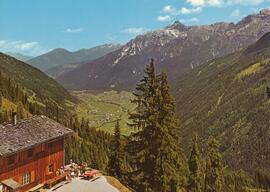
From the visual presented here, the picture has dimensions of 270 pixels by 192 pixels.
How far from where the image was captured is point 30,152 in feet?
177

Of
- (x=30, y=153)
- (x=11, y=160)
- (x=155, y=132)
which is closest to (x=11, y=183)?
(x=11, y=160)

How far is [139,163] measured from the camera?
49594 millimetres

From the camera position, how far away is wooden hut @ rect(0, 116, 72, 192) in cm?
5022

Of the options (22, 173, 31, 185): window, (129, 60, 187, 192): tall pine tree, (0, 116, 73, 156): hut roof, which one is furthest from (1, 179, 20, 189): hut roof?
(129, 60, 187, 192): tall pine tree

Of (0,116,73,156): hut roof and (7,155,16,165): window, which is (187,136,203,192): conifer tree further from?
(7,155,16,165): window

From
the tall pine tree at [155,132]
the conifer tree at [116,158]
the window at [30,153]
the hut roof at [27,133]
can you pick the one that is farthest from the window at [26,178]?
the conifer tree at [116,158]

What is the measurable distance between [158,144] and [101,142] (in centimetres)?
12926

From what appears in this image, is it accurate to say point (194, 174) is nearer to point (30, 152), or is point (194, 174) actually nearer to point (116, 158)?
point (116, 158)

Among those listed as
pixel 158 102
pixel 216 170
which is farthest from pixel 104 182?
pixel 216 170

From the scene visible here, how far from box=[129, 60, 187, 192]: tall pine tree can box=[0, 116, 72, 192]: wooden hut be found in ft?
45.0

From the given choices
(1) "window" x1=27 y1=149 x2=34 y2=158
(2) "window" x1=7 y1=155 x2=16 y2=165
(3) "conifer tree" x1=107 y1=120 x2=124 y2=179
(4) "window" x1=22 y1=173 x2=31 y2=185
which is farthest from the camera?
(3) "conifer tree" x1=107 y1=120 x2=124 y2=179

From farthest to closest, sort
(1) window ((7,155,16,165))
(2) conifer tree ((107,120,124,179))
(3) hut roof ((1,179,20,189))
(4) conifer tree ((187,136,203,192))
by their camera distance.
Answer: (4) conifer tree ((187,136,203,192)), (2) conifer tree ((107,120,124,179)), (1) window ((7,155,16,165)), (3) hut roof ((1,179,20,189))

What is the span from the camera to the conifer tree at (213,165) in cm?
8931

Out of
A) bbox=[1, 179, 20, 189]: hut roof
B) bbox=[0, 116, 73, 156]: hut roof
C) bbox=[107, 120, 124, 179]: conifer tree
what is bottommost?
bbox=[107, 120, 124, 179]: conifer tree
